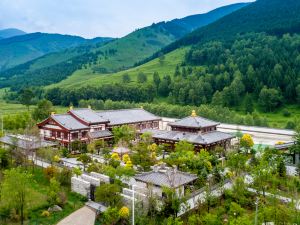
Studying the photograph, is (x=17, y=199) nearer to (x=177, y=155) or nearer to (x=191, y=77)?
(x=177, y=155)

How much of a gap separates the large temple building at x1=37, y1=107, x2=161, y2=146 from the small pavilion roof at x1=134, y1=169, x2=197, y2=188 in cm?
1728

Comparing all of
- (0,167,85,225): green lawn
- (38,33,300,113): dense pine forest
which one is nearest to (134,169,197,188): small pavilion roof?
(0,167,85,225): green lawn

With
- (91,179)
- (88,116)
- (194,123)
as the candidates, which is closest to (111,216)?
(91,179)

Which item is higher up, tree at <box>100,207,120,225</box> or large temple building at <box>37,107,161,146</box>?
large temple building at <box>37,107,161,146</box>

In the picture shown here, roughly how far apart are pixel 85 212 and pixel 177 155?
35.9ft

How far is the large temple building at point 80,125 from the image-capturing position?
136 feet

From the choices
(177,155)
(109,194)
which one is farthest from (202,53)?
(109,194)

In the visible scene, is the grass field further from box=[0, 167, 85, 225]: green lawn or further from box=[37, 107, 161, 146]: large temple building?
box=[0, 167, 85, 225]: green lawn

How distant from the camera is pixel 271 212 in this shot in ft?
62.5

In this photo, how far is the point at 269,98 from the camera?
222 ft

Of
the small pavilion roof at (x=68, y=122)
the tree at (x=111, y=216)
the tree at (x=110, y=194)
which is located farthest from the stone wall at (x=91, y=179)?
the small pavilion roof at (x=68, y=122)

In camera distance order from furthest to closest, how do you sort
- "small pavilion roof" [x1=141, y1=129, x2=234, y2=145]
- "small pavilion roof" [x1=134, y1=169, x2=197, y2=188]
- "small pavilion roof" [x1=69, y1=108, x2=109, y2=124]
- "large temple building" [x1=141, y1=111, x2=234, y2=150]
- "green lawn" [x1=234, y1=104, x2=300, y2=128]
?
"green lawn" [x1=234, y1=104, x2=300, y2=128] → "small pavilion roof" [x1=69, y1=108, x2=109, y2=124] → "large temple building" [x1=141, y1=111, x2=234, y2=150] → "small pavilion roof" [x1=141, y1=129, x2=234, y2=145] → "small pavilion roof" [x1=134, y1=169, x2=197, y2=188]

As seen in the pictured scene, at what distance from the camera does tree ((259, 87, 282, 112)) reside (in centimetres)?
6762

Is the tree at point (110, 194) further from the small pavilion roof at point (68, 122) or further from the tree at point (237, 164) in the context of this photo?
the small pavilion roof at point (68, 122)
